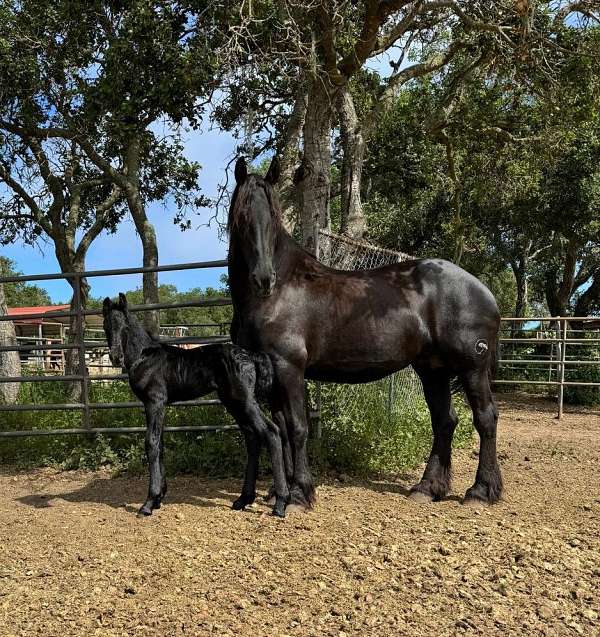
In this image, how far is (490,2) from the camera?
334 inches

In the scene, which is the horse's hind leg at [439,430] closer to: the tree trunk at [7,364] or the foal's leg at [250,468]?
the foal's leg at [250,468]

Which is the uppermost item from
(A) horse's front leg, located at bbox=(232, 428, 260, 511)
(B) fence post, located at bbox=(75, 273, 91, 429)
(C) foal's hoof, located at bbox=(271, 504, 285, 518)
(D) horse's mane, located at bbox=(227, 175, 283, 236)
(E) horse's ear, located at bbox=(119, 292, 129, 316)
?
(D) horse's mane, located at bbox=(227, 175, 283, 236)

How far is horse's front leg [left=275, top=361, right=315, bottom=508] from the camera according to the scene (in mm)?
4512

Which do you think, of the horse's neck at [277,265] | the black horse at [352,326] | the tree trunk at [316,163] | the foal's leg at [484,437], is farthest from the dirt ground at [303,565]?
the tree trunk at [316,163]

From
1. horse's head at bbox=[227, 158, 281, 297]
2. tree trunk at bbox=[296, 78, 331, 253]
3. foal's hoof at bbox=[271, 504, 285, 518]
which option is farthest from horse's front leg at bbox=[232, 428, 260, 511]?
tree trunk at bbox=[296, 78, 331, 253]

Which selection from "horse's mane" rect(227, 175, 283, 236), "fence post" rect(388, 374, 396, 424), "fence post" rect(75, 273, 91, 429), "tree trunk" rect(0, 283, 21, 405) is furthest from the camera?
"tree trunk" rect(0, 283, 21, 405)

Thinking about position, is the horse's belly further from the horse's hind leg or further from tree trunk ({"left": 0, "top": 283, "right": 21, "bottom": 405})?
tree trunk ({"left": 0, "top": 283, "right": 21, "bottom": 405})

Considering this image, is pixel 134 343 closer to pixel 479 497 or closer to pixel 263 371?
pixel 263 371

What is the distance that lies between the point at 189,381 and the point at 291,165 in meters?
5.03

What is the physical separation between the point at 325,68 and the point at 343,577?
633cm

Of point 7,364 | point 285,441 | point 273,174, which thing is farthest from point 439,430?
point 7,364

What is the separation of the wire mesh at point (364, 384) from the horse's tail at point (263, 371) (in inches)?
75.4

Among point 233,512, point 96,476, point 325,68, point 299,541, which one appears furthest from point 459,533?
point 325,68

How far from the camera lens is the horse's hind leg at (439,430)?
Result: 5.15 m
